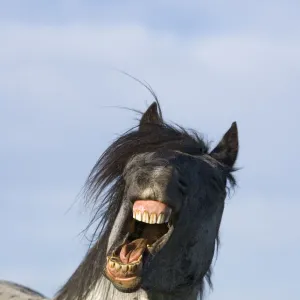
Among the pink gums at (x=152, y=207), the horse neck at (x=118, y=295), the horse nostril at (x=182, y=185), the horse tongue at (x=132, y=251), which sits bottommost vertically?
the horse neck at (x=118, y=295)

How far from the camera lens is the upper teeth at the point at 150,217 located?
636cm

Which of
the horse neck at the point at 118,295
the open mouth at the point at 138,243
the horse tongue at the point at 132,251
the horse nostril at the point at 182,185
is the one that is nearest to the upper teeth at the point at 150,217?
the open mouth at the point at 138,243

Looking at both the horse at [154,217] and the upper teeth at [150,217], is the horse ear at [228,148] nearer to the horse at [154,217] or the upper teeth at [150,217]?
the horse at [154,217]

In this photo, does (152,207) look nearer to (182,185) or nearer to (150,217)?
(150,217)

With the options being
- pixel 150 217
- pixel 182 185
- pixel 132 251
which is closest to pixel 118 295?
pixel 132 251

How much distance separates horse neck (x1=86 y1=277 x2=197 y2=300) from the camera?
259 inches

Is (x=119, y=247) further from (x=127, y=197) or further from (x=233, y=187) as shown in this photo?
(x=233, y=187)

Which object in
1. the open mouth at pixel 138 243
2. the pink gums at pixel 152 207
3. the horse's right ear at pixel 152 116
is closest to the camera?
the open mouth at pixel 138 243

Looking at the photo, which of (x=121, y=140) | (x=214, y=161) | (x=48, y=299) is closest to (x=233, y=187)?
(x=214, y=161)

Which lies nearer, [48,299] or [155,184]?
[155,184]

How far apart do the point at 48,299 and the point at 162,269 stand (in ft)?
5.36

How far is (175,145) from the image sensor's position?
23.2 ft

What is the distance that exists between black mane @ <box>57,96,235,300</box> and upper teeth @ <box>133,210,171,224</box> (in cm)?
41

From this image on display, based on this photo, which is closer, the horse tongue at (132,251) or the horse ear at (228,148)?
the horse tongue at (132,251)
